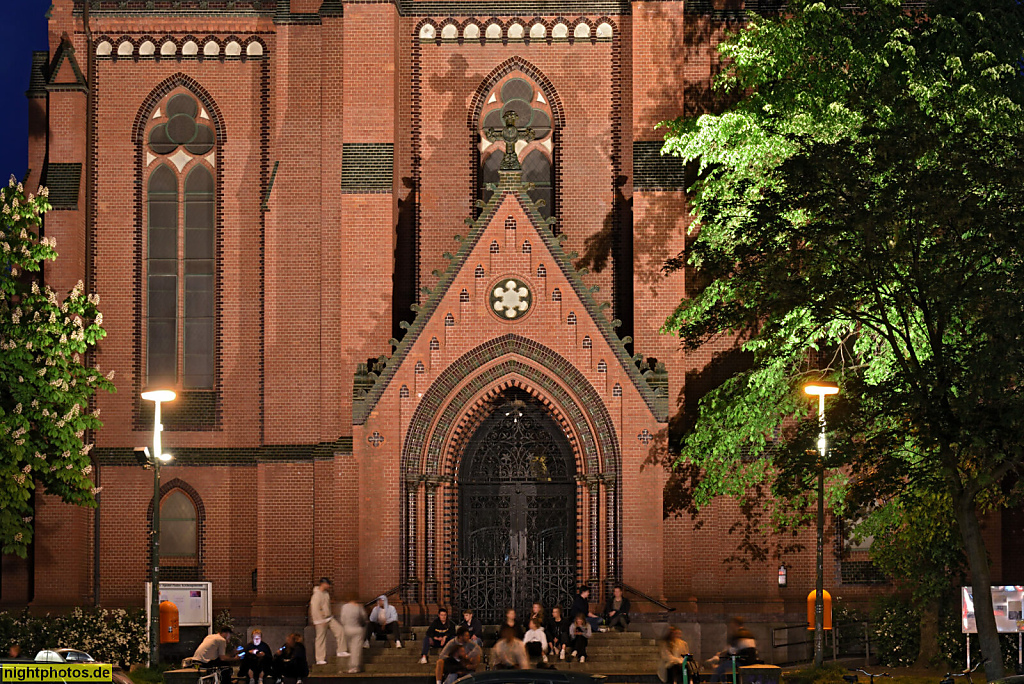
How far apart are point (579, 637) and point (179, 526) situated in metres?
10.6

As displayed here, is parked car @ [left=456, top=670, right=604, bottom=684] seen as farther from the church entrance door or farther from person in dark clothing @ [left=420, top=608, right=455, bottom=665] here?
the church entrance door

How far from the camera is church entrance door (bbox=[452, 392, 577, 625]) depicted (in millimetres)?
29656

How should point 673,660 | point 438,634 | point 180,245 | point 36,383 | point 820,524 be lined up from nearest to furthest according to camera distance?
point 673,660 → point 820,524 → point 438,634 → point 36,383 → point 180,245

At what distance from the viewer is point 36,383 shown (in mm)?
28266

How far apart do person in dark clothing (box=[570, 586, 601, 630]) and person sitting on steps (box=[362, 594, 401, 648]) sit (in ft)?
11.4

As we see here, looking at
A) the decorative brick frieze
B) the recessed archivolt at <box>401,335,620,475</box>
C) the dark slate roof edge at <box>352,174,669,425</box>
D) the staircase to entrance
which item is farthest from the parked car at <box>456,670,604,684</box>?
the decorative brick frieze

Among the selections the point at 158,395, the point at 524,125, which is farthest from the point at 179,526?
the point at 524,125

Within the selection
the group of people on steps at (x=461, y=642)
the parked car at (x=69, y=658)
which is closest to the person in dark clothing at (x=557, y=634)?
the group of people on steps at (x=461, y=642)

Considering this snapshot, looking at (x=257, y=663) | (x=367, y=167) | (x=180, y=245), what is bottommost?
(x=257, y=663)

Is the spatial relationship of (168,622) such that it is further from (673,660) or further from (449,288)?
(673,660)

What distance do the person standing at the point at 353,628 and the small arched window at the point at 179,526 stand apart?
22.3 feet

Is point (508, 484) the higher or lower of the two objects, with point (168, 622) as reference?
higher

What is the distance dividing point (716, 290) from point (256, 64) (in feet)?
42.7

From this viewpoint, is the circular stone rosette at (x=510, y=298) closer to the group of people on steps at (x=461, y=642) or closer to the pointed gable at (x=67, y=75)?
the group of people on steps at (x=461, y=642)
